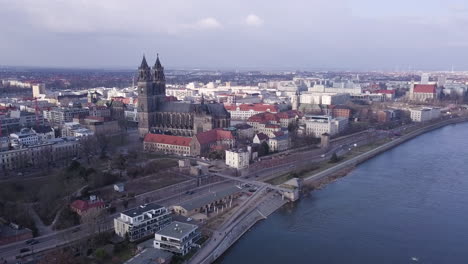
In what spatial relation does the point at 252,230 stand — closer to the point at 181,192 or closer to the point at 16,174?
the point at 181,192

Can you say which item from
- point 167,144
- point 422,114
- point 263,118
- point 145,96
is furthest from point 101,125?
point 422,114

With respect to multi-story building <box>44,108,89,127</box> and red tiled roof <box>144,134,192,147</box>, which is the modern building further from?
multi-story building <box>44,108,89,127</box>

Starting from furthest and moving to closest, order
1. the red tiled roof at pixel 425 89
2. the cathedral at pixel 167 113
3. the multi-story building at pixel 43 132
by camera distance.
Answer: the red tiled roof at pixel 425 89 → the cathedral at pixel 167 113 → the multi-story building at pixel 43 132

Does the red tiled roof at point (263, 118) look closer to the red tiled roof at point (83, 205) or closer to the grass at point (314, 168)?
the grass at point (314, 168)

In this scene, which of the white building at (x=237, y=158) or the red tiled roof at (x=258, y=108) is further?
the red tiled roof at (x=258, y=108)

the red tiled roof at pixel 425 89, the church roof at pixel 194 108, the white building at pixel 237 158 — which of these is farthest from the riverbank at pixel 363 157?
the red tiled roof at pixel 425 89

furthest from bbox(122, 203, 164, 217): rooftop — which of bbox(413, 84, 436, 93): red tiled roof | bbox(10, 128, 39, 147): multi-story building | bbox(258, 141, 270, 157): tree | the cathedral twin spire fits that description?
bbox(413, 84, 436, 93): red tiled roof

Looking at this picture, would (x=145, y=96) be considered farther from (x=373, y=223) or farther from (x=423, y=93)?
(x=423, y=93)
